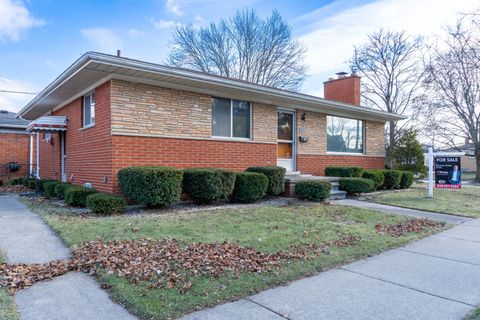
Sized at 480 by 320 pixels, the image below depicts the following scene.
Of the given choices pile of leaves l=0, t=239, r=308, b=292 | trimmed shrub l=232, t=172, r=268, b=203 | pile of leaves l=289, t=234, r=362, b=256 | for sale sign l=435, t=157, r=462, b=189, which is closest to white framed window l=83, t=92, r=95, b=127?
trimmed shrub l=232, t=172, r=268, b=203

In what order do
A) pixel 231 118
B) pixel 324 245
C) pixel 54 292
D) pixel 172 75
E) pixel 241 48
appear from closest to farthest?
pixel 54 292 < pixel 324 245 < pixel 172 75 < pixel 231 118 < pixel 241 48

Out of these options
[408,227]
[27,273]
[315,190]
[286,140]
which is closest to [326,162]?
[286,140]

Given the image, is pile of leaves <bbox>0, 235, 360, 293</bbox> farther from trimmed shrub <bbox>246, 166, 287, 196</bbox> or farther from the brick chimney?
the brick chimney

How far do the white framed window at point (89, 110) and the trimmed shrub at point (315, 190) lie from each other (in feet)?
21.1

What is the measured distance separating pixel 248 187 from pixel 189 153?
6.61 ft

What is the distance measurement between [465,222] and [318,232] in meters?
3.94

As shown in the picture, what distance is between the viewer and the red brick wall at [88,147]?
8.80 metres

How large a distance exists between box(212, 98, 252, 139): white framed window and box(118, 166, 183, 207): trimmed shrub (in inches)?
121

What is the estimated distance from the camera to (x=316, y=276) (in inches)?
158

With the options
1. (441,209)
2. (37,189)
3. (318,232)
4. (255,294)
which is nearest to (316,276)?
(255,294)

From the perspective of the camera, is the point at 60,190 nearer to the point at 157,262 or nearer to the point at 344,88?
the point at 157,262

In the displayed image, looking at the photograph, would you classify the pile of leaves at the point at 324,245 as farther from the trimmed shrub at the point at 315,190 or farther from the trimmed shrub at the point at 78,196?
the trimmed shrub at the point at 78,196

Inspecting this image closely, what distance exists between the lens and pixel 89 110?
10508 millimetres

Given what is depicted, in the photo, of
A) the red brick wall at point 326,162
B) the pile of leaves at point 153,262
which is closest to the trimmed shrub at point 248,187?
the red brick wall at point 326,162
